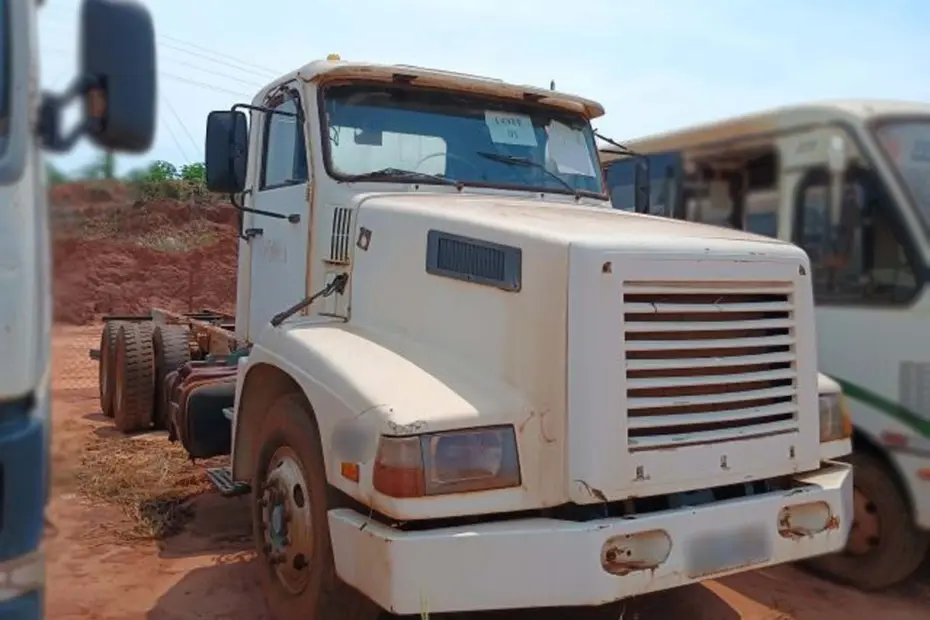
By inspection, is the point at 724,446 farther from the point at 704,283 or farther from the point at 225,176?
the point at 225,176

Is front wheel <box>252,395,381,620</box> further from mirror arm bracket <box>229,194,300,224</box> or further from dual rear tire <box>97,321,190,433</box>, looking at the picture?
dual rear tire <box>97,321,190,433</box>

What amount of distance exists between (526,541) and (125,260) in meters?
22.7

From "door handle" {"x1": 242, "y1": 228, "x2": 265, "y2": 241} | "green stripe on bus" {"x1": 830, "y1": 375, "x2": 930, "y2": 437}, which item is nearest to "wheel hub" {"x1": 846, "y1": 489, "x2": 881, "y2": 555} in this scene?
"green stripe on bus" {"x1": 830, "y1": 375, "x2": 930, "y2": 437}

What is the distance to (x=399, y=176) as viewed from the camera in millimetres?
4535

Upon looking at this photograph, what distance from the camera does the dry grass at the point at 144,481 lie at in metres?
5.74

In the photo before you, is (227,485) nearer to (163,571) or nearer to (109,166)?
(163,571)

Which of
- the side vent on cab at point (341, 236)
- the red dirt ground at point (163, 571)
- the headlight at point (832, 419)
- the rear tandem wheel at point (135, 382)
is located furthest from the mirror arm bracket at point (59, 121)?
the rear tandem wheel at point (135, 382)

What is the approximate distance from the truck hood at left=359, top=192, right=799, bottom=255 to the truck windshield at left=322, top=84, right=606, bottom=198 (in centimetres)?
22

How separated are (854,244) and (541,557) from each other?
314 cm

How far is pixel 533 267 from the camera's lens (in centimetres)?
335

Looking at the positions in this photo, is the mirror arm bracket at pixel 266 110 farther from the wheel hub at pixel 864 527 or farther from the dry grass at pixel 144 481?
the wheel hub at pixel 864 527

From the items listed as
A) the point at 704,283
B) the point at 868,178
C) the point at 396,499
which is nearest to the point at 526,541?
the point at 396,499

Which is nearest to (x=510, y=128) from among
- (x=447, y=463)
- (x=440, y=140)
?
(x=440, y=140)

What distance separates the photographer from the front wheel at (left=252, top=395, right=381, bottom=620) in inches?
137
